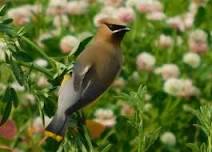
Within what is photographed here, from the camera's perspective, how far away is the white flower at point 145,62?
431 cm

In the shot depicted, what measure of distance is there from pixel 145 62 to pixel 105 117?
496 millimetres

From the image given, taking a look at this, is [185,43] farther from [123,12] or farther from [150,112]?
[150,112]

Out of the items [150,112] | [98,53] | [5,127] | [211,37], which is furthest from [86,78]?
[211,37]

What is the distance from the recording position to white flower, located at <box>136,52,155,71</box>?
431 centimetres

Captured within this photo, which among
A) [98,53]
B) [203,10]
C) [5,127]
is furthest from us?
[203,10]

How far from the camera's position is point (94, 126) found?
2.98 m

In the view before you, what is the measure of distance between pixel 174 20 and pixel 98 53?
2.59 metres

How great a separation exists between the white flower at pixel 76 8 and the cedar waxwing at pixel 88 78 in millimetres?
2438

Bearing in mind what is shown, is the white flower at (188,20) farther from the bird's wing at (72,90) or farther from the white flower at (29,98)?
the bird's wing at (72,90)

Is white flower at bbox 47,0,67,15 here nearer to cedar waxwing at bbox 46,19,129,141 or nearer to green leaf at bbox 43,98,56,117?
cedar waxwing at bbox 46,19,129,141

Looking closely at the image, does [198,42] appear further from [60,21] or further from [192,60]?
[60,21]

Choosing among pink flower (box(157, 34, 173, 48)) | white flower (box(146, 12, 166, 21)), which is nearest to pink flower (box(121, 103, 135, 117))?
pink flower (box(157, 34, 173, 48))

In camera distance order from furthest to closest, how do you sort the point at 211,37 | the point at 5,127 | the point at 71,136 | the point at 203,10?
the point at 203,10
the point at 211,37
the point at 5,127
the point at 71,136

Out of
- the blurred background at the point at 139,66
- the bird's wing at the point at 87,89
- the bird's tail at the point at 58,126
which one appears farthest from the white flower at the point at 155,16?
the bird's tail at the point at 58,126
